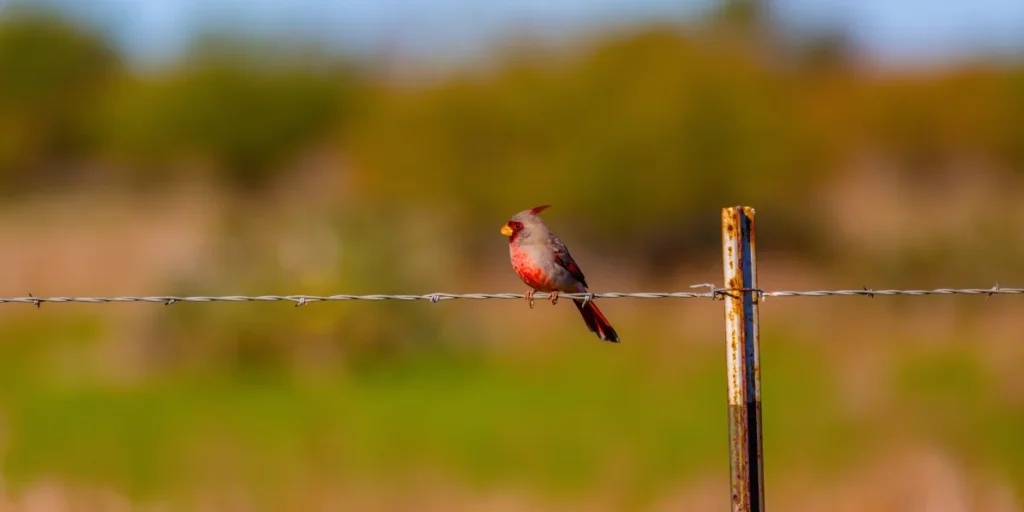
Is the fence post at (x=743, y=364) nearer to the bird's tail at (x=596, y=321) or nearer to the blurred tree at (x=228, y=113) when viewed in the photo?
the bird's tail at (x=596, y=321)

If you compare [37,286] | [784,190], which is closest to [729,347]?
[37,286]

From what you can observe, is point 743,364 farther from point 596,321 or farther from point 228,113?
point 228,113

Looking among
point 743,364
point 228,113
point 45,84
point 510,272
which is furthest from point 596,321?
point 45,84

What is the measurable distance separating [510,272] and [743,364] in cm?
1622

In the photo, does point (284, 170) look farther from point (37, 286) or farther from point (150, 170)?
point (37, 286)

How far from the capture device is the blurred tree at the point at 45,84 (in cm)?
3794

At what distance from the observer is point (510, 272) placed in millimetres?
20469

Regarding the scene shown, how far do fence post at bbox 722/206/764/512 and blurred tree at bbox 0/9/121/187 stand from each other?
33.5m

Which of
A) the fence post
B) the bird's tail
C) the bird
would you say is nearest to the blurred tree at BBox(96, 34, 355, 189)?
the bird

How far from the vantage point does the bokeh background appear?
34.0 feet

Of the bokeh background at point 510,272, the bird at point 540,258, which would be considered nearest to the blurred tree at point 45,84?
the bokeh background at point 510,272

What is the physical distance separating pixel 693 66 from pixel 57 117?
19.8m

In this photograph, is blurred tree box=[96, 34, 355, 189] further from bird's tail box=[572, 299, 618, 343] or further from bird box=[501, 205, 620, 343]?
bird's tail box=[572, 299, 618, 343]

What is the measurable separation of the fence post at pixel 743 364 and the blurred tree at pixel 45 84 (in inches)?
1317
